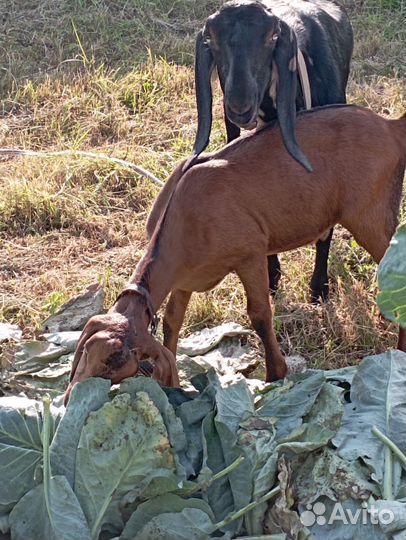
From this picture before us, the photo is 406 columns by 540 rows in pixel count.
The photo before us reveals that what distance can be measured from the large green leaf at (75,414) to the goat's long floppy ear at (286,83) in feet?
4.65

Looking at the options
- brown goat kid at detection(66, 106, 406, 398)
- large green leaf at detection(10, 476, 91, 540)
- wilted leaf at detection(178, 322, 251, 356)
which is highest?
brown goat kid at detection(66, 106, 406, 398)

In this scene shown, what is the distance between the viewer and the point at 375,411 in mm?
4004

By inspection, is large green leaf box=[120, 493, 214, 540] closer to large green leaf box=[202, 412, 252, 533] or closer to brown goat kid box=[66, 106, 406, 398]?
large green leaf box=[202, 412, 252, 533]

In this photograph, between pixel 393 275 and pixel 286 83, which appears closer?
pixel 393 275

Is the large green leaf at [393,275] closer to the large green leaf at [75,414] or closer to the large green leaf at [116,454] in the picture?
the large green leaf at [116,454]

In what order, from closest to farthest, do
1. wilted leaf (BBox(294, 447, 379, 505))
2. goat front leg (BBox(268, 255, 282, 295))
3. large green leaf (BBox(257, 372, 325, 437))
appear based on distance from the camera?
wilted leaf (BBox(294, 447, 379, 505)) < large green leaf (BBox(257, 372, 325, 437)) < goat front leg (BBox(268, 255, 282, 295))

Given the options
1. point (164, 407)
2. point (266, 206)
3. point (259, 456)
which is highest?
point (266, 206)

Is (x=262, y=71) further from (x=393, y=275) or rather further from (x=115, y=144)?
(x=115, y=144)

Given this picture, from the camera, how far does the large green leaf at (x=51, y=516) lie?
3.60 metres

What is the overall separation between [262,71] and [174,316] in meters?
1.21

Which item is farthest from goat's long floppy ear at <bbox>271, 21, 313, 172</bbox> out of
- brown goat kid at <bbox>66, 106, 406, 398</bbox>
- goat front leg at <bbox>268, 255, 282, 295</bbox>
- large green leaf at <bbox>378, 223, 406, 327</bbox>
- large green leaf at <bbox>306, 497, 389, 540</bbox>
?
large green leaf at <bbox>378, 223, 406, 327</bbox>

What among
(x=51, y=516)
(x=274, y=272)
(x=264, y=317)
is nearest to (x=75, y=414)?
(x=51, y=516)

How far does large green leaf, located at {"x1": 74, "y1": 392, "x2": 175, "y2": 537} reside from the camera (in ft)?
12.1

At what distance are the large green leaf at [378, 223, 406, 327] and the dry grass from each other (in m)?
2.06
